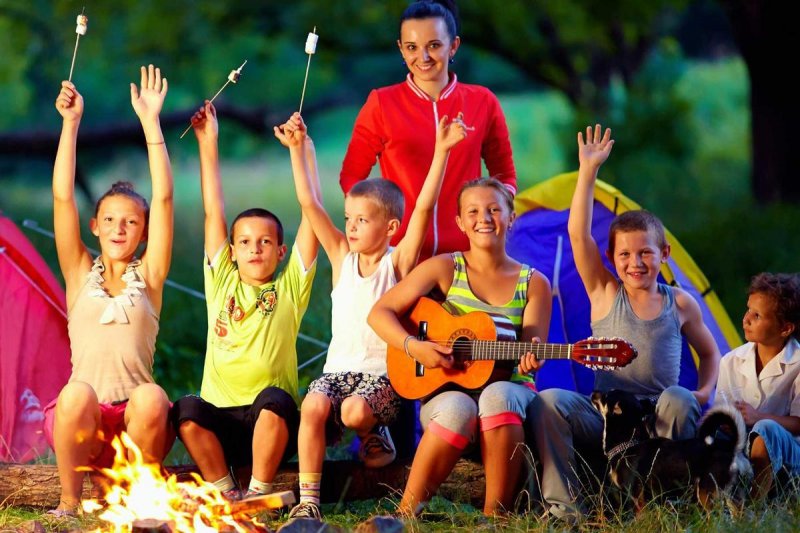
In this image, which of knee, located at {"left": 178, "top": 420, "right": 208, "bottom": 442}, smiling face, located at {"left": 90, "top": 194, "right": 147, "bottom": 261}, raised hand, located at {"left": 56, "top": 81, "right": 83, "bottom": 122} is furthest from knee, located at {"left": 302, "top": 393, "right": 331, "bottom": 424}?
raised hand, located at {"left": 56, "top": 81, "right": 83, "bottom": 122}

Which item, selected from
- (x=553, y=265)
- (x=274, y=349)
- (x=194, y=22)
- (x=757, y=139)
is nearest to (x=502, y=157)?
(x=553, y=265)

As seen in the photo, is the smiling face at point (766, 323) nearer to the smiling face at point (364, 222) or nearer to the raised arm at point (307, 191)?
the smiling face at point (364, 222)

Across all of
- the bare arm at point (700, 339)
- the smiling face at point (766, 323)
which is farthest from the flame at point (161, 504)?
the smiling face at point (766, 323)

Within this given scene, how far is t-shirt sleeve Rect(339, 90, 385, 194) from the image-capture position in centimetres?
501

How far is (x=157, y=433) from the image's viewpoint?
14.1 ft

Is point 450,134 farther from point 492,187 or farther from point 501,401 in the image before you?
point 501,401

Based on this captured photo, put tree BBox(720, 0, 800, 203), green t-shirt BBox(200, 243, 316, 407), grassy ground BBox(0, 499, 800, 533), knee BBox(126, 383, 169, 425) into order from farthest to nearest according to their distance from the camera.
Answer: tree BBox(720, 0, 800, 203) < green t-shirt BBox(200, 243, 316, 407) < knee BBox(126, 383, 169, 425) < grassy ground BBox(0, 499, 800, 533)

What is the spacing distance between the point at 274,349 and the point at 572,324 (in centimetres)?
145

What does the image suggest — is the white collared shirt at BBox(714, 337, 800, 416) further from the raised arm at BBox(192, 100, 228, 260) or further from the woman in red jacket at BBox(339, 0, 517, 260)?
the raised arm at BBox(192, 100, 228, 260)

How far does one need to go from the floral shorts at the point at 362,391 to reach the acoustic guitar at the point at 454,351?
58 mm

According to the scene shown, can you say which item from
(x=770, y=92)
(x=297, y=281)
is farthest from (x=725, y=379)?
(x=770, y=92)

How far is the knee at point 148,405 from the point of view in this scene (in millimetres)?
4285

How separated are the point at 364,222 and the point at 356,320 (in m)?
0.36

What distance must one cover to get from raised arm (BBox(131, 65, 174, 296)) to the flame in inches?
29.2
